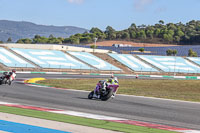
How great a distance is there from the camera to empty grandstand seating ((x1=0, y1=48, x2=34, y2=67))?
5862 cm

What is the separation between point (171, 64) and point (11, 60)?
36136 millimetres

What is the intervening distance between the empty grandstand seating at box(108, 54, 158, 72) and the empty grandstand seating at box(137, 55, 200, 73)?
240 centimetres

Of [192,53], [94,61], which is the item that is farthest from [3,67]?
[192,53]

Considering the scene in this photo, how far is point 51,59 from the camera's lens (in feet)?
220

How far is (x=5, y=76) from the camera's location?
90.0 feet

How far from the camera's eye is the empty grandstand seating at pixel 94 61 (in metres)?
69.4

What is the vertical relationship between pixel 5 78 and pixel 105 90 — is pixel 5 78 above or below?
above

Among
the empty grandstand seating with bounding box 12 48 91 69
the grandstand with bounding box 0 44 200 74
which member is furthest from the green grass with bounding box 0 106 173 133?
the empty grandstand seating with bounding box 12 48 91 69

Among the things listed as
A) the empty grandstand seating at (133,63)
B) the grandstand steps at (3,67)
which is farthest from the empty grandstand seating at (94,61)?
the grandstand steps at (3,67)

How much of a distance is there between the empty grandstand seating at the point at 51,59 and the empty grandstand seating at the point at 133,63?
36.2 ft

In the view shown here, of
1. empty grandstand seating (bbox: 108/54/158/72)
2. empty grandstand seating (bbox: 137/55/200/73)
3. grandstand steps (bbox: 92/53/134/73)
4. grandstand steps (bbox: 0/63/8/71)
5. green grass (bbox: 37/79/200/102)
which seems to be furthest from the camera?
empty grandstand seating (bbox: 137/55/200/73)

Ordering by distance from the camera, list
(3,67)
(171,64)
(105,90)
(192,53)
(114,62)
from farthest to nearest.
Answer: (192,53) → (171,64) → (114,62) → (3,67) → (105,90)

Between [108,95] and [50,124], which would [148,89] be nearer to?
[108,95]

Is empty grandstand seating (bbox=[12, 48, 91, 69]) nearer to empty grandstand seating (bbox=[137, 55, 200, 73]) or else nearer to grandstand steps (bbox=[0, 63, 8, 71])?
grandstand steps (bbox=[0, 63, 8, 71])
